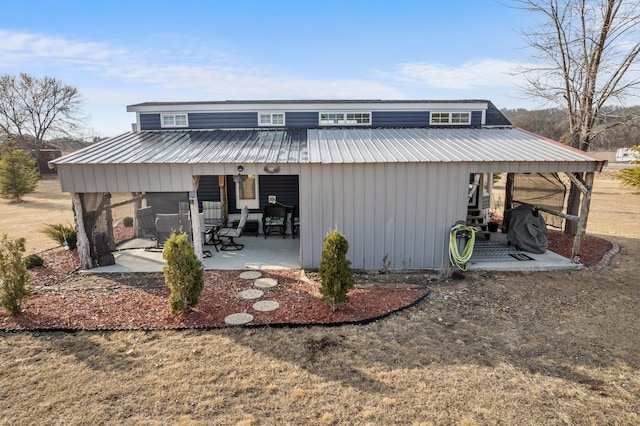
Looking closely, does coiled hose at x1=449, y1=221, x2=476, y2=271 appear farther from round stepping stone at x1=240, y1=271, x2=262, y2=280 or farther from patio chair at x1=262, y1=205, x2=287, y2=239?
patio chair at x1=262, y1=205, x2=287, y2=239

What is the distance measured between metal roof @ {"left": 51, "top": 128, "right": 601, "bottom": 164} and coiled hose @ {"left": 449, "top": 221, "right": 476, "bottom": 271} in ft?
4.75

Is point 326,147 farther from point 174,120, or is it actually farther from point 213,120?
point 174,120

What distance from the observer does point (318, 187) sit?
7.39 m

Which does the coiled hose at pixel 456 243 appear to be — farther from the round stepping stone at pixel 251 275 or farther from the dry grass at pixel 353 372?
the round stepping stone at pixel 251 275

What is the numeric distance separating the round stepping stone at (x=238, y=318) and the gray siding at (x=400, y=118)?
25.6 feet

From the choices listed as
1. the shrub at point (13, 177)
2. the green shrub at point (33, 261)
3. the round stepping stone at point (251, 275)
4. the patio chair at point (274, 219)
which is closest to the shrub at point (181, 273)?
the round stepping stone at point (251, 275)

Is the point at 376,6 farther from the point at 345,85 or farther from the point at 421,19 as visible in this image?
the point at 345,85

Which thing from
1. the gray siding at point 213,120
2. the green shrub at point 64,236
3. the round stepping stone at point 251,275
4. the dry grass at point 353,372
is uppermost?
the gray siding at point 213,120

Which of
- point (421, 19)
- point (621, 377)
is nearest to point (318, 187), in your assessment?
point (621, 377)

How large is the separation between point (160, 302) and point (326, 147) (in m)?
4.92

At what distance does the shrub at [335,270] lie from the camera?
5.34m

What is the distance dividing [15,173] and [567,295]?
2589cm

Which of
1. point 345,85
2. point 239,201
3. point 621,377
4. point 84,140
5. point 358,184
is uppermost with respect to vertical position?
point 345,85

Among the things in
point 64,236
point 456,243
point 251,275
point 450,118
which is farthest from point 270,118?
point 456,243
